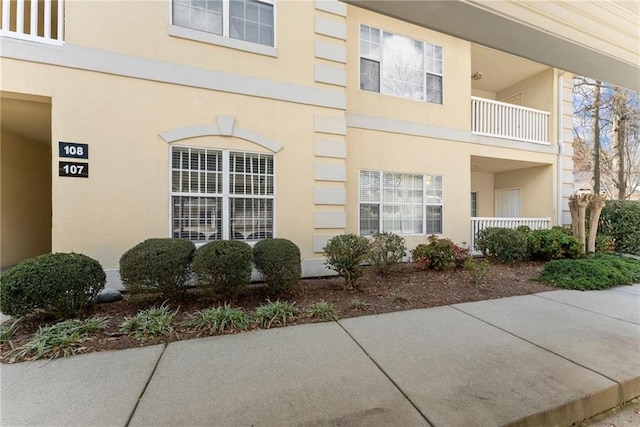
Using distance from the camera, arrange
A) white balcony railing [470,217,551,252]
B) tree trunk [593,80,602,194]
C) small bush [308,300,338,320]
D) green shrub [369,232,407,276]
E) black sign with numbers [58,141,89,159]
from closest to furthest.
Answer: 1. small bush [308,300,338,320]
2. black sign with numbers [58,141,89,159]
3. green shrub [369,232,407,276]
4. white balcony railing [470,217,551,252]
5. tree trunk [593,80,602,194]

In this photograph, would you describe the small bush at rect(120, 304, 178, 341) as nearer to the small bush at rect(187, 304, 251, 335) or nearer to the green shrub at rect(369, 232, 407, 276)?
the small bush at rect(187, 304, 251, 335)

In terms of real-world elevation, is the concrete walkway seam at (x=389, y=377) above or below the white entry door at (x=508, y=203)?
below

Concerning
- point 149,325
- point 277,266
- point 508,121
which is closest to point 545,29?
point 277,266

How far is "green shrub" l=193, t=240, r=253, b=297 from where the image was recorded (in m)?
4.18

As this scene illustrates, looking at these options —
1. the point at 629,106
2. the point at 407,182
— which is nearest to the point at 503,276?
the point at 407,182

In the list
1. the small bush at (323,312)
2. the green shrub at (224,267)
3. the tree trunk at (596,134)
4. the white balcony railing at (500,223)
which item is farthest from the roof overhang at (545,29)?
the tree trunk at (596,134)

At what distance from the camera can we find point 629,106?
15.1 m

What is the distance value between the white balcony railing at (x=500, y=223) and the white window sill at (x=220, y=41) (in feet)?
24.6

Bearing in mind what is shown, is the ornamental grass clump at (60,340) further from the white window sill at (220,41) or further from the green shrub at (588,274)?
the green shrub at (588,274)

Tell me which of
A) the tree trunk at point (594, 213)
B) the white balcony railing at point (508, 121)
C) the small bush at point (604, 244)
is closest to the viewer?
the tree trunk at point (594, 213)

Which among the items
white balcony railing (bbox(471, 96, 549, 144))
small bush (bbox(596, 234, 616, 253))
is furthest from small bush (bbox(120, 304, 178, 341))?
small bush (bbox(596, 234, 616, 253))

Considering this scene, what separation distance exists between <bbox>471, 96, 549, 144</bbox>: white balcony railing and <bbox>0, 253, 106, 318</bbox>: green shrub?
10173 mm

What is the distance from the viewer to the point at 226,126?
18.4 ft

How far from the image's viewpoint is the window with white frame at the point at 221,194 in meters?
5.44
